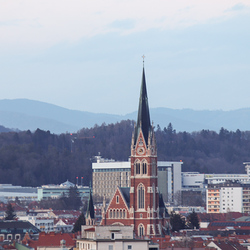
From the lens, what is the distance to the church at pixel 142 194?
103175 millimetres

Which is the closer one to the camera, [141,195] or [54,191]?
[141,195]

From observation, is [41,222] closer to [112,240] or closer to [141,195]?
[141,195]

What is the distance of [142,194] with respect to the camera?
104250 mm

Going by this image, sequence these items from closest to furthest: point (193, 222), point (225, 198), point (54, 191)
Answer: point (193, 222) → point (225, 198) → point (54, 191)

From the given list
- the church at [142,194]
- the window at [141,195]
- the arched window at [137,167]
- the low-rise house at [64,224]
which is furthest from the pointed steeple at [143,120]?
the low-rise house at [64,224]

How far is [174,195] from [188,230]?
250 ft

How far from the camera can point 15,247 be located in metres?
80.7

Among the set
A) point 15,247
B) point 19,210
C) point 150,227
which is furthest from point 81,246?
point 19,210

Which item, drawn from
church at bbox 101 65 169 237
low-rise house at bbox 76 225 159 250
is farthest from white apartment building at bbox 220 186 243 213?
low-rise house at bbox 76 225 159 250

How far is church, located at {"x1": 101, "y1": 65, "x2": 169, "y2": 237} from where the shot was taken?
103175 millimetres

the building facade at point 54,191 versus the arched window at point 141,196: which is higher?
the building facade at point 54,191

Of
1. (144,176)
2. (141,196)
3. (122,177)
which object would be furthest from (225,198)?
(141,196)

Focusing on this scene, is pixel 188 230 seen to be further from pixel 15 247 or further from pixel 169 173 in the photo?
pixel 169 173

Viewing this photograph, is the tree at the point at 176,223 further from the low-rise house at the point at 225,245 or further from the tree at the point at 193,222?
the low-rise house at the point at 225,245
